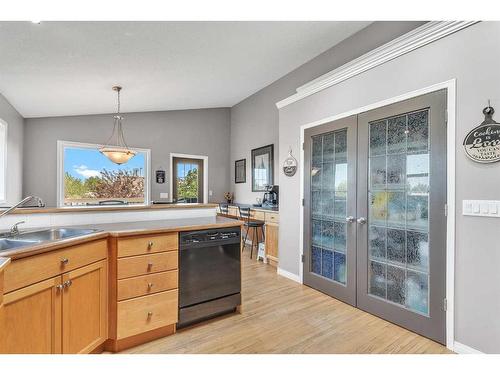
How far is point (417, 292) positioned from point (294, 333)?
42.7 inches

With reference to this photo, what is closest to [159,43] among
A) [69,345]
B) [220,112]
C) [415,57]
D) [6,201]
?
[415,57]

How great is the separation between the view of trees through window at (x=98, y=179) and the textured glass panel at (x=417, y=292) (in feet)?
16.7

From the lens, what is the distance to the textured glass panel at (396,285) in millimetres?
2373

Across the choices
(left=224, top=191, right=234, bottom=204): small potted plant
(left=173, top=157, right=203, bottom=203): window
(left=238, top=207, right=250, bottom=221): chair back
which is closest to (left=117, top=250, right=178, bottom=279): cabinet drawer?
(left=238, top=207, right=250, bottom=221): chair back

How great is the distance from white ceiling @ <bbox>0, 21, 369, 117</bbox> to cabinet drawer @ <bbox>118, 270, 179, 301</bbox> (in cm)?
219

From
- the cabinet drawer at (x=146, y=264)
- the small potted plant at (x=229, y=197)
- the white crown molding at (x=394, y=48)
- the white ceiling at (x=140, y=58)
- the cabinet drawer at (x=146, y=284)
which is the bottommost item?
the cabinet drawer at (x=146, y=284)

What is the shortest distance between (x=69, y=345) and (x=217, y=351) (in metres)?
0.94

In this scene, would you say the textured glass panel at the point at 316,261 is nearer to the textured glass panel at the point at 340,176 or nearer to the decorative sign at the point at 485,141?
the textured glass panel at the point at 340,176

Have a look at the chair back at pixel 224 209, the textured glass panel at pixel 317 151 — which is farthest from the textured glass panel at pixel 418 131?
the chair back at pixel 224 209

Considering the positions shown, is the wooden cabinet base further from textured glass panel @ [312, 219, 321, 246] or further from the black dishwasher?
textured glass panel @ [312, 219, 321, 246]

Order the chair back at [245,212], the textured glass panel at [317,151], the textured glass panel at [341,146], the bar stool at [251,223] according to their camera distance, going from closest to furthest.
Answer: the textured glass panel at [341,146] → the textured glass panel at [317,151] → the bar stool at [251,223] → the chair back at [245,212]

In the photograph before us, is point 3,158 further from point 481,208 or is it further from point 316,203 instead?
point 481,208

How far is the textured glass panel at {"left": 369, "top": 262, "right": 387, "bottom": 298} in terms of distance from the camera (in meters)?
2.53

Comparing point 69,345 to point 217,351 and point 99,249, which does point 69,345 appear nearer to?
point 99,249
